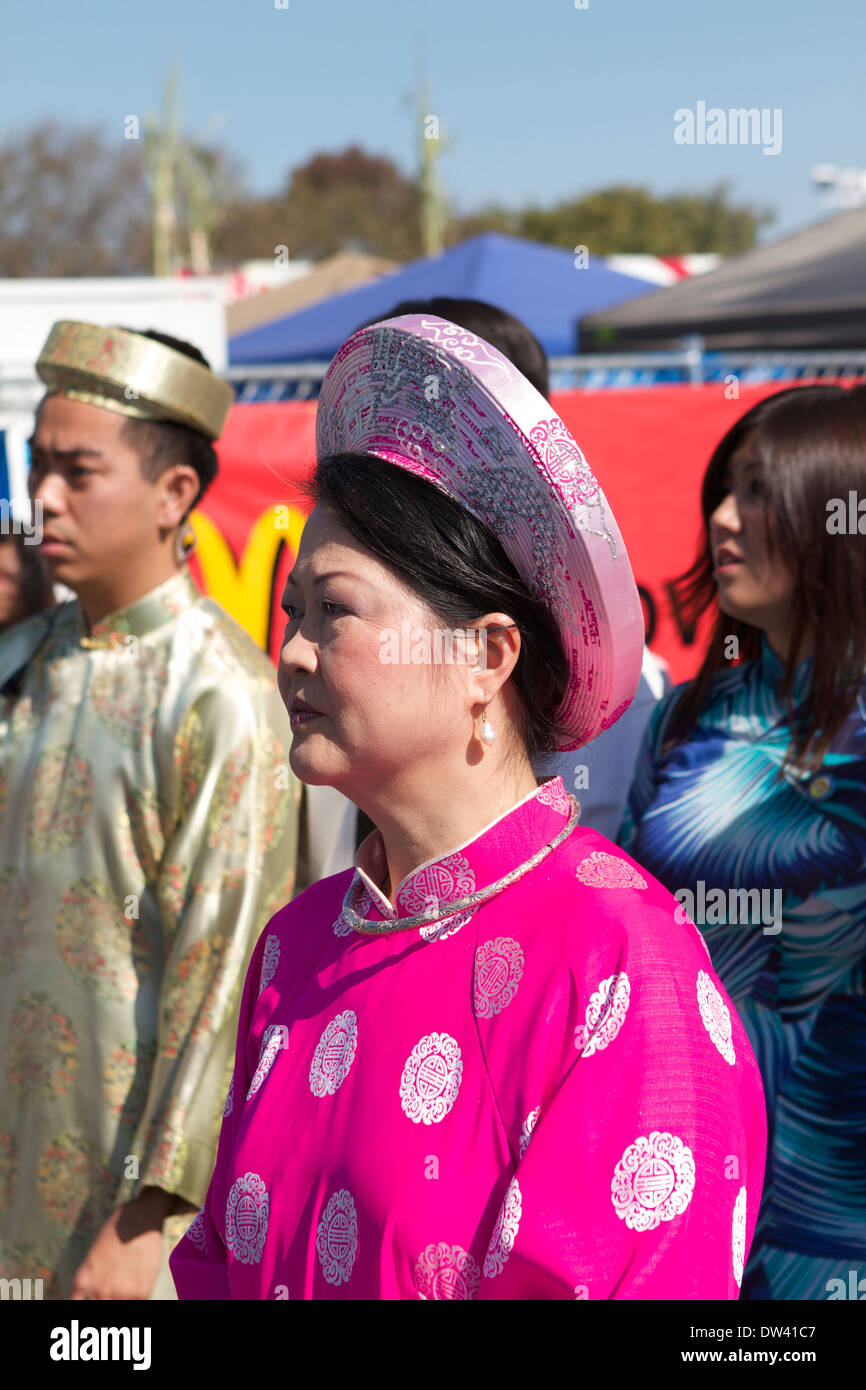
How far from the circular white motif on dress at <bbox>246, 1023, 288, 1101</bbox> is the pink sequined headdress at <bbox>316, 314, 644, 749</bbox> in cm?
42

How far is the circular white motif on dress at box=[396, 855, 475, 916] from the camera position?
129 cm

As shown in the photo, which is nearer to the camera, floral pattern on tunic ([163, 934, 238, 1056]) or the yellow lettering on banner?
floral pattern on tunic ([163, 934, 238, 1056])

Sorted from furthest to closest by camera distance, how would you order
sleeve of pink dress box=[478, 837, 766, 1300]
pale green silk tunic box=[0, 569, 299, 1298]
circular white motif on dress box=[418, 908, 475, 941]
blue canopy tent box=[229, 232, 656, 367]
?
1. blue canopy tent box=[229, 232, 656, 367]
2. pale green silk tunic box=[0, 569, 299, 1298]
3. circular white motif on dress box=[418, 908, 475, 941]
4. sleeve of pink dress box=[478, 837, 766, 1300]

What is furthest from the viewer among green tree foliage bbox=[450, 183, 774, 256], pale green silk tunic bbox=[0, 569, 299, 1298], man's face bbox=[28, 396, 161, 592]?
green tree foliage bbox=[450, 183, 774, 256]

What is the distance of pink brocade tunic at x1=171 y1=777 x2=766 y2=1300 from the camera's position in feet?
3.51

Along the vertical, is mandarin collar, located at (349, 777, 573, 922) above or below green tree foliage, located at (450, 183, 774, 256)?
below

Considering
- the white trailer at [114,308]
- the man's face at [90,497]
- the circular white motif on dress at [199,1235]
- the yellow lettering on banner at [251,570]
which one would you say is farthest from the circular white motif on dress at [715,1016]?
the white trailer at [114,308]

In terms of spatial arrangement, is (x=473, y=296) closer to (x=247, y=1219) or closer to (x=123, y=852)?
(x=123, y=852)

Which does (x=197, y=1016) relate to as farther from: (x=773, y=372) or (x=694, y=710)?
(x=773, y=372)

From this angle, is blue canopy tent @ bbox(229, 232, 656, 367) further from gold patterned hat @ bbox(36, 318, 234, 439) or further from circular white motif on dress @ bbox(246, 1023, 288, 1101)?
circular white motif on dress @ bbox(246, 1023, 288, 1101)

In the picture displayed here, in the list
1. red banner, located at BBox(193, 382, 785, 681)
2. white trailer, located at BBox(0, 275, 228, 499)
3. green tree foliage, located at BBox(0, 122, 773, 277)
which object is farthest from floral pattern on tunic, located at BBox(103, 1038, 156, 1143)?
green tree foliage, located at BBox(0, 122, 773, 277)

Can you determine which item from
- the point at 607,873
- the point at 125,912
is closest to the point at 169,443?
the point at 125,912

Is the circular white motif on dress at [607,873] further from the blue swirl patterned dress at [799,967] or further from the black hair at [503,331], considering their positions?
the black hair at [503,331]

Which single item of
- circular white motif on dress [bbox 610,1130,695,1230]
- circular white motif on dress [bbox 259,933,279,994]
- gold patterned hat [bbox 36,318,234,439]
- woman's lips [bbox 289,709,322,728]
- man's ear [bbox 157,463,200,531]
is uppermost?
gold patterned hat [bbox 36,318,234,439]
